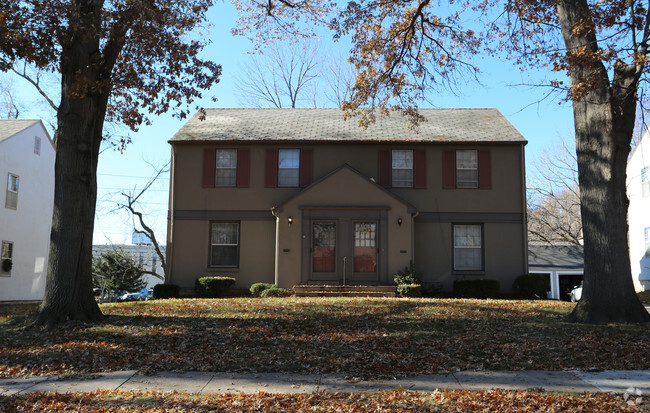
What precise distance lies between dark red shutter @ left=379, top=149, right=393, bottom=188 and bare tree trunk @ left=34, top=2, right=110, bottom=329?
10643mm

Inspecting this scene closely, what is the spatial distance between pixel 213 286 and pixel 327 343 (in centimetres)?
992

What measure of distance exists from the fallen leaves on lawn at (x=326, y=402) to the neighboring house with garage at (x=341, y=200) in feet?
39.7

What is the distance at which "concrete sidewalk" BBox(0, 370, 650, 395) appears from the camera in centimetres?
625

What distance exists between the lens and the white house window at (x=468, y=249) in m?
19.0

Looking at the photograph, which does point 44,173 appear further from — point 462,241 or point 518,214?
point 518,214

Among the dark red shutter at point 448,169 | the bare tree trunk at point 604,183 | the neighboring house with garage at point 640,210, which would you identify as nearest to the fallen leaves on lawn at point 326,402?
the bare tree trunk at point 604,183

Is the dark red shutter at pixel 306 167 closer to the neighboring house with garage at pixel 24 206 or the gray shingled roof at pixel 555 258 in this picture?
the neighboring house with garage at pixel 24 206

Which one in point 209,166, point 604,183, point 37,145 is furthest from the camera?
point 37,145

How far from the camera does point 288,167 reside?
19.5 meters

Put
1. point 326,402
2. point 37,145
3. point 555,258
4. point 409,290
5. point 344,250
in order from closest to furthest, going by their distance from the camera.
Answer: point 326,402 < point 409,290 < point 344,250 < point 37,145 < point 555,258

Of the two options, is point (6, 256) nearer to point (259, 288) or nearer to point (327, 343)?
point (259, 288)

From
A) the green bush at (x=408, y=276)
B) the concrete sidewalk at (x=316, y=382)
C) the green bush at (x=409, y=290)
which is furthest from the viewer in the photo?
the green bush at (x=408, y=276)

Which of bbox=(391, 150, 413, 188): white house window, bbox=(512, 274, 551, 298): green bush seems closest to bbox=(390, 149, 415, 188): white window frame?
bbox=(391, 150, 413, 188): white house window

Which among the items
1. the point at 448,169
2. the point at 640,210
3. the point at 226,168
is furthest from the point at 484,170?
the point at 640,210
